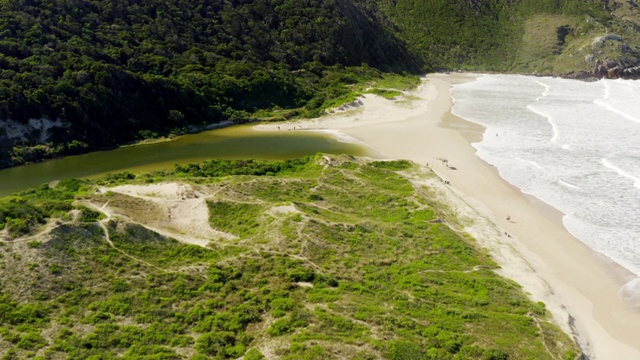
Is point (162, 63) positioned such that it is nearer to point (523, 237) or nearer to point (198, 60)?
point (198, 60)

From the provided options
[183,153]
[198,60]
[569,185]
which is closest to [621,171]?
[569,185]

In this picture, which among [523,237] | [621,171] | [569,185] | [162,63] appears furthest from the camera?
[162,63]

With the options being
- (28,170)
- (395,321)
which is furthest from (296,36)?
(395,321)

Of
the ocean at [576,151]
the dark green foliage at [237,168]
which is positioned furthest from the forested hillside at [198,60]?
the ocean at [576,151]

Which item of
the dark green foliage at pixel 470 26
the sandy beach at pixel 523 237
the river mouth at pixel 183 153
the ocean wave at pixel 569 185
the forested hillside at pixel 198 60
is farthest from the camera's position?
the dark green foliage at pixel 470 26

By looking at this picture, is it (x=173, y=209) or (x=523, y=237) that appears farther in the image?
(x=523, y=237)

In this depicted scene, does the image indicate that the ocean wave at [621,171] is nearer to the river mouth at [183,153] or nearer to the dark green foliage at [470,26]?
the river mouth at [183,153]
